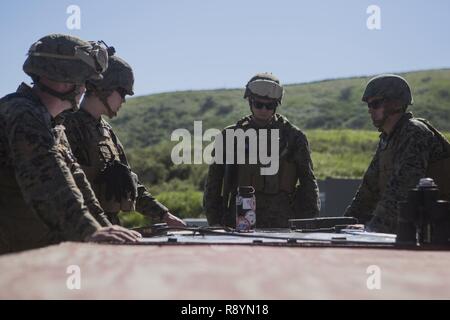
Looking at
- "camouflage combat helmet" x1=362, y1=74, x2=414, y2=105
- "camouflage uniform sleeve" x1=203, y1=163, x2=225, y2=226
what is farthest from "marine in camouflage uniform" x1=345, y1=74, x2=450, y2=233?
"camouflage uniform sleeve" x1=203, y1=163, x2=225, y2=226

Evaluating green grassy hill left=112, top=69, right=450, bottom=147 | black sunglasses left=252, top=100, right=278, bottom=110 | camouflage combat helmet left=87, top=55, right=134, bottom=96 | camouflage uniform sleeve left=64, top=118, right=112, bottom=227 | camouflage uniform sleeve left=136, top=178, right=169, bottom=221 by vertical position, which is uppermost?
green grassy hill left=112, top=69, right=450, bottom=147

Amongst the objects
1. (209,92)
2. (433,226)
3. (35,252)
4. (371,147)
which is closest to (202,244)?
(35,252)

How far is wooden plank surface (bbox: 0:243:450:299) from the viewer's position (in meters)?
2.08

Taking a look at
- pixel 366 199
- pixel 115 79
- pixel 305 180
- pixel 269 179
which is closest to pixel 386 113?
pixel 366 199

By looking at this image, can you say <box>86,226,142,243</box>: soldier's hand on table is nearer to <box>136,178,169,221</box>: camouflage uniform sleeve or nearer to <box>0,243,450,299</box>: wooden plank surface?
<box>0,243,450,299</box>: wooden plank surface

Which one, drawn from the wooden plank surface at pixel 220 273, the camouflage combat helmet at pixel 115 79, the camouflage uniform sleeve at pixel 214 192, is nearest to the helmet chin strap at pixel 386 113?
the camouflage uniform sleeve at pixel 214 192

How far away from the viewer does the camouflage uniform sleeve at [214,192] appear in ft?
24.5

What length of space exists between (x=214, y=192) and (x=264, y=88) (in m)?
1.14

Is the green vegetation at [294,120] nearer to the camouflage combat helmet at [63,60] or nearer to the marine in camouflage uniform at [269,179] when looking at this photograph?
the marine in camouflage uniform at [269,179]

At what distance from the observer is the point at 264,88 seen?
24.0 feet

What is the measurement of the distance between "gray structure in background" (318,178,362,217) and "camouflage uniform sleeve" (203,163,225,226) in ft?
30.9

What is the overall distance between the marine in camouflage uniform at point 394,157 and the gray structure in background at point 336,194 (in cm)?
1011

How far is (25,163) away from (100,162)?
6.61ft
